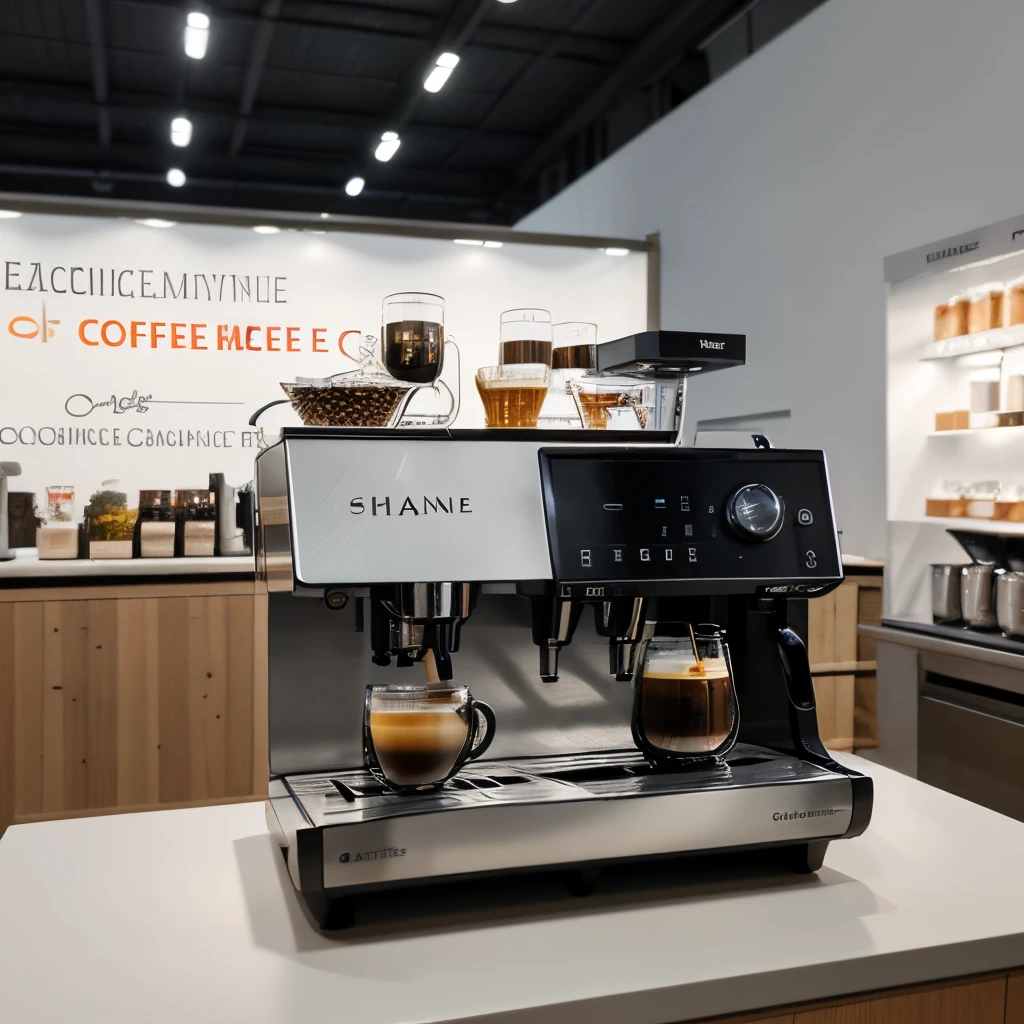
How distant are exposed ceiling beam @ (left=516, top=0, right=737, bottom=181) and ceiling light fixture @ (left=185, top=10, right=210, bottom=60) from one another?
2195 mm

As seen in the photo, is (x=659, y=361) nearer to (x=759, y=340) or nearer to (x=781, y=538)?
(x=781, y=538)

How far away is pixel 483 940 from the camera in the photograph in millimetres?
914

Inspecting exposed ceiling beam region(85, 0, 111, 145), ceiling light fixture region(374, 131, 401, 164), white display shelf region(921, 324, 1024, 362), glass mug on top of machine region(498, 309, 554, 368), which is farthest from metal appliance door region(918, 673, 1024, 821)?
ceiling light fixture region(374, 131, 401, 164)

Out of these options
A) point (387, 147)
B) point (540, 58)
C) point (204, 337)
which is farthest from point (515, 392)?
point (387, 147)

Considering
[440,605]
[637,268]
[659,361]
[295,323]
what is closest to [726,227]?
[637,268]

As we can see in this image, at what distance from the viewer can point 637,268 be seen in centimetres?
480

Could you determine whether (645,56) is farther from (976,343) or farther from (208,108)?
(976,343)

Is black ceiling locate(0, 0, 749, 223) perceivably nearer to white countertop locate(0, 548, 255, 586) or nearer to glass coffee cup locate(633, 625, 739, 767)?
white countertop locate(0, 548, 255, 586)

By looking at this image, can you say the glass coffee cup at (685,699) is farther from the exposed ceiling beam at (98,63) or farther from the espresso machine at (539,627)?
the exposed ceiling beam at (98,63)

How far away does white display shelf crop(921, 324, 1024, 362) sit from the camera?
3.06m

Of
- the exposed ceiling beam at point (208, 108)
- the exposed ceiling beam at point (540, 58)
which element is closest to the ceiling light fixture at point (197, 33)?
the exposed ceiling beam at point (208, 108)

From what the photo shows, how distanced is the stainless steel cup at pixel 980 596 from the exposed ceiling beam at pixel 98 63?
15.8 feet

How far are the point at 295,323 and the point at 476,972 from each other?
3.69 m

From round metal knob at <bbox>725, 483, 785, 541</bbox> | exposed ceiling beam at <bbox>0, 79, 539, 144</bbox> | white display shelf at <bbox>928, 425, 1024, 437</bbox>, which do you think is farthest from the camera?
exposed ceiling beam at <bbox>0, 79, 539, 144</bbox>
